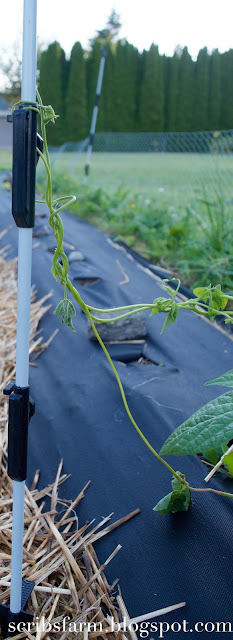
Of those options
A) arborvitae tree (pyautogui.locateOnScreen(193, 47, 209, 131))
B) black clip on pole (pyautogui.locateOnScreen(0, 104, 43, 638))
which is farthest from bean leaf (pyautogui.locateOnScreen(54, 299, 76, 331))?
arborvitae tree (pyautogui.locateOnScreen(193, 47, 209, 131))

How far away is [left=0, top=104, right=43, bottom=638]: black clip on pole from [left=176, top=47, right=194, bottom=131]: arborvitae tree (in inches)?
554

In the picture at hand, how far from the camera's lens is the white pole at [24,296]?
2.27ft

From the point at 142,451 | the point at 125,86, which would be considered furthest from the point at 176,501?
the point at 125,86

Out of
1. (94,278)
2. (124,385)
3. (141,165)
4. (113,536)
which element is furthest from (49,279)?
(141,165)

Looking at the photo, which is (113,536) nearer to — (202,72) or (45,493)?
(45,493)

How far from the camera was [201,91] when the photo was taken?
43.6 feet

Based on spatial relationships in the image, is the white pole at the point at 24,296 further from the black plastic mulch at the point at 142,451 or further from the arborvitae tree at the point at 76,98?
the arborvitae tree at the point at 76,98

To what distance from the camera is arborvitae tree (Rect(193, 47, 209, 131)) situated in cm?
1261

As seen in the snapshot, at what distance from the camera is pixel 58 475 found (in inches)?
52.7

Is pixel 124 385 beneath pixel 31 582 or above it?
above

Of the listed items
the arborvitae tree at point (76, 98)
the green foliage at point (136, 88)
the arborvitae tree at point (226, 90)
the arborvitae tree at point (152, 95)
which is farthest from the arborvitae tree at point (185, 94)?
the arborvitae tree at point (76, 98)

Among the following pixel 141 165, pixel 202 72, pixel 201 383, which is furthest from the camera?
A: pixel 202 72

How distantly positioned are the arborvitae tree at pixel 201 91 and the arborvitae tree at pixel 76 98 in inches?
126

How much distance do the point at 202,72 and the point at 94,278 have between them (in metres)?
12.3
